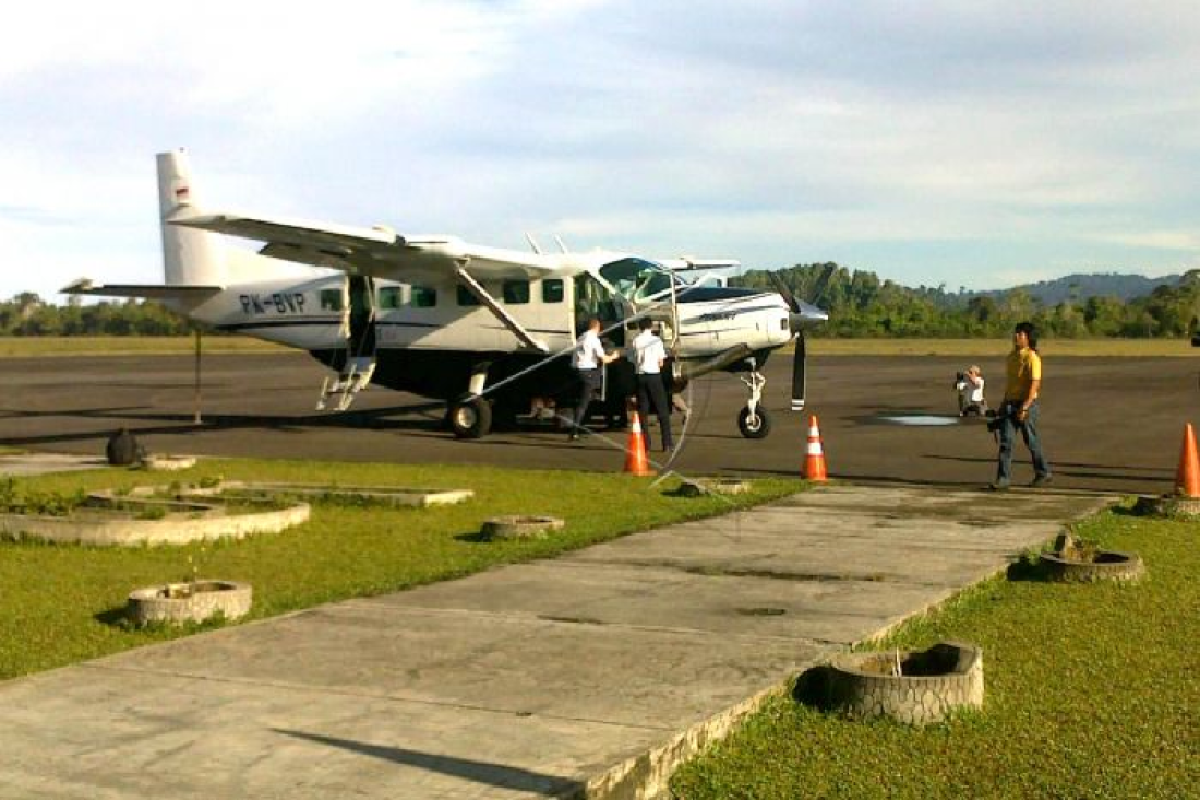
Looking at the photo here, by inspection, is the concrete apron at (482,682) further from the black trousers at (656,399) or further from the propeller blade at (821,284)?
the propeller blade at (821,284)

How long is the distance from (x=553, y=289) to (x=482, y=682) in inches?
668

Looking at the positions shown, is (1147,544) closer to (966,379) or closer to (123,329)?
(966,379)

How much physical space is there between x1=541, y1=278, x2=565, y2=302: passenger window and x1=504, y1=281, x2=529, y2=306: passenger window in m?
0.36

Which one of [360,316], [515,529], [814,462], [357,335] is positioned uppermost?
[360,316]

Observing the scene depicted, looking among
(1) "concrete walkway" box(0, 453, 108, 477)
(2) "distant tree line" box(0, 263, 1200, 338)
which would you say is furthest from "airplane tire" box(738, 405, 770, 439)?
(2) "distant tree line" box(0, 263, 1200, 338)

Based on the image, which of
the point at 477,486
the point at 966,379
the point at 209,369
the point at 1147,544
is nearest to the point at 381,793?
the point at 1147,544

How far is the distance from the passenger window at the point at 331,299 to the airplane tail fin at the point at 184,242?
3.16 meters

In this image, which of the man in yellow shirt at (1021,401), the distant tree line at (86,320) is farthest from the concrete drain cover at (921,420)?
the distant tree line at (86,320)

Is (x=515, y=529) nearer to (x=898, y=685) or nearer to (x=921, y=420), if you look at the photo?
(x=898, y=685)

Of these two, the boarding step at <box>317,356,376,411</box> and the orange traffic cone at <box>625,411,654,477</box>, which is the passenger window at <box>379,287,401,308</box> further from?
the orange traffic cone at <box>625,411,654,477</box>

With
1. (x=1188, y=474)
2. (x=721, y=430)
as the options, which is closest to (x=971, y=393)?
(x=721, y=430)

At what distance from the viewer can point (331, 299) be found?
84.2ft

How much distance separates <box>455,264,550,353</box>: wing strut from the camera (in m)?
23.2

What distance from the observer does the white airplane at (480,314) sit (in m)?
22.5
